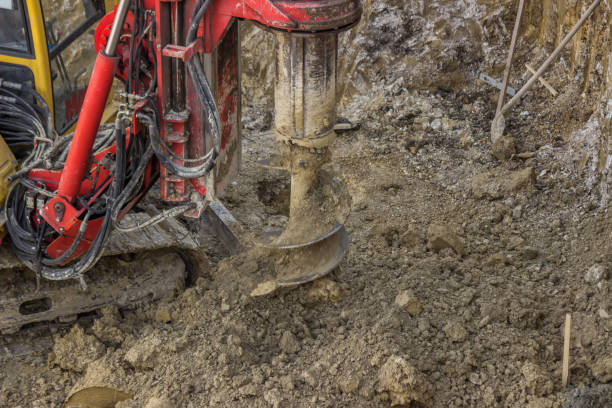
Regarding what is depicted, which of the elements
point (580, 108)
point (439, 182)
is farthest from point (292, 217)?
point (580, 108)

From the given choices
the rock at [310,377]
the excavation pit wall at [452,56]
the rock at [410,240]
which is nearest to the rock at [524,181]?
the excavation pit wall at [452,56]

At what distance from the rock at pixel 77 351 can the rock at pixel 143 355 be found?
0.30 meters

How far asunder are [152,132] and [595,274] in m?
3.06

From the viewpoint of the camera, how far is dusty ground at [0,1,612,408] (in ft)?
13.4

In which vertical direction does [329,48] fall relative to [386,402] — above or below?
above

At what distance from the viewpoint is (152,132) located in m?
4.05

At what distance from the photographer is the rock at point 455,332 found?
4434 mm

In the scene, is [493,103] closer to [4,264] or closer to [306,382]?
[306,382]

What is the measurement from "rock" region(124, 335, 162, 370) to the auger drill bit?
70 centimetres

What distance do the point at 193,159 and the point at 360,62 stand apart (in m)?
4.14

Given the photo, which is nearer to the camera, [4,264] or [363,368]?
[363,368]

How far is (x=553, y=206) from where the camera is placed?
596cm

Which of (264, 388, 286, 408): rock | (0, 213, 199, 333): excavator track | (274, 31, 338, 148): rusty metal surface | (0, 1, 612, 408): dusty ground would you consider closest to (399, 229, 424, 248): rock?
(0, 1, 612, 408): dusty ground

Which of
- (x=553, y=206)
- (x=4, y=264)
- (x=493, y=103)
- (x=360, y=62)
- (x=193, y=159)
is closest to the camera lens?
(x=193, y=159)
